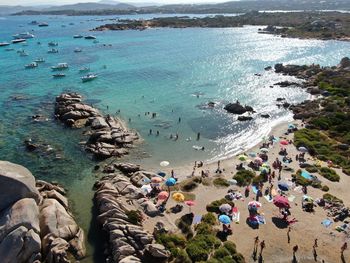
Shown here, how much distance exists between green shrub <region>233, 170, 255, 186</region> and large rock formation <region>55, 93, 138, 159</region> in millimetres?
19003

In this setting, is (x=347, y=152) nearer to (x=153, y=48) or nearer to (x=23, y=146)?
(x=23, y=146)

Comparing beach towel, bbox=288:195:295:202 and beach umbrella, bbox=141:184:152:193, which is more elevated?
beach umbrella, bbox=141:184:152:193

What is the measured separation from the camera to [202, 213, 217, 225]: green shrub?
4022 cm

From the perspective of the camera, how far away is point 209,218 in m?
40.7

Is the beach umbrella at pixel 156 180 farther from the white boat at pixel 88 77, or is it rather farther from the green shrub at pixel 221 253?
the white boat at pixel 88 77

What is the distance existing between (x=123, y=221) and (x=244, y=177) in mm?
19495

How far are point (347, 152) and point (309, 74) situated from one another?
178ft

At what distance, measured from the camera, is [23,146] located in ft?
199

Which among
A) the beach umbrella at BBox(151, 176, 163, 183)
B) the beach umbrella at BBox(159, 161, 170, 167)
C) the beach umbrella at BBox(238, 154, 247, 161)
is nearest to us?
the beach umbrella at BBox(151, 176, 163, 183)

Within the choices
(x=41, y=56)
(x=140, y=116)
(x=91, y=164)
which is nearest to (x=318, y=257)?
(x=91, y=164)

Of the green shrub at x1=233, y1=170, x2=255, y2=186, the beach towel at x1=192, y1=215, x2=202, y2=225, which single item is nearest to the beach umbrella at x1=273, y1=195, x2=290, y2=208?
the green shrub at x1=233, y1=170, x2=255, y2=186

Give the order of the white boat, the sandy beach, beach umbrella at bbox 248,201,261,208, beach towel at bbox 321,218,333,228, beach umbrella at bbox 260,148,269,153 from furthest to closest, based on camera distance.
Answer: the white boat
beach umbrella at bbox 260,148,269,153
beach umbrella at bbox 248,201,261,208
beach towel at bbox 321,218,333,228
the sandy beach

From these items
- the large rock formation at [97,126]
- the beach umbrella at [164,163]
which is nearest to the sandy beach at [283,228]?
the beach umbrella at [164,163]

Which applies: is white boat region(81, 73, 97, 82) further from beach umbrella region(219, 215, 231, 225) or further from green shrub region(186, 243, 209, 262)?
green shrub region(186, 243, 209, 262)
